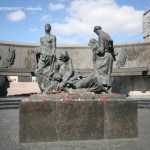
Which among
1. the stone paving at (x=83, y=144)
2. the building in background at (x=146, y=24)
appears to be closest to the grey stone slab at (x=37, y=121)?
the stone paving at (x=83, y=144)

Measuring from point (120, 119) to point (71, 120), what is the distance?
1.20m

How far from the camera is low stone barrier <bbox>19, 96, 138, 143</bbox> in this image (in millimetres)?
6836

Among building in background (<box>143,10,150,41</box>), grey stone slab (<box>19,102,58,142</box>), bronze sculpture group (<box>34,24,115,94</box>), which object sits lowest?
grey stone slab (<box>19,102,58,142</box>)

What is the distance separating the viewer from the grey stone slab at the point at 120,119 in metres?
7.02

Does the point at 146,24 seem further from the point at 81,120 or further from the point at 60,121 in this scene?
the point at 60,121

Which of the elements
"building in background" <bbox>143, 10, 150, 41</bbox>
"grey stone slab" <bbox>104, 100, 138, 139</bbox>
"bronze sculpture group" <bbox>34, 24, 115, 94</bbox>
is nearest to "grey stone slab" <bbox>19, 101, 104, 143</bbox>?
"grey stone slab" <bbox>104, 100, 138, 139</bbox>

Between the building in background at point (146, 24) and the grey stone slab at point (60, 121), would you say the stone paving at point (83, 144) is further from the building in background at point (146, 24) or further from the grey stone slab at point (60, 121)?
the building in background at point (146, 24)

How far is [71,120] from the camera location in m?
6.91

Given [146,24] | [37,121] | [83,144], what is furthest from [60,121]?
[146,24]

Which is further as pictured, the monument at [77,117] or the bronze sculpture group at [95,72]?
the bronze sculpture group at [95,72]

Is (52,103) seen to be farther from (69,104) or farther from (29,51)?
(29,51)

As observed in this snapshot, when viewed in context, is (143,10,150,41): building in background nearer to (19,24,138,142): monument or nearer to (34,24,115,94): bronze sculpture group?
(34,24,115,94): bronze sculpture group

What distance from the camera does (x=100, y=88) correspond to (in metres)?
7.84

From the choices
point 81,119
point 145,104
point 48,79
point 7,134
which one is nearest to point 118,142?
point 81,119
